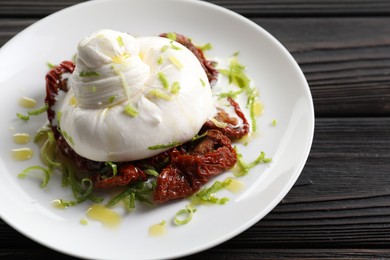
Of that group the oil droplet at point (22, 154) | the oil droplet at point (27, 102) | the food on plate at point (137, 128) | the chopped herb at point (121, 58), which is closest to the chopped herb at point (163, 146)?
the food on plate at point (137, 128)

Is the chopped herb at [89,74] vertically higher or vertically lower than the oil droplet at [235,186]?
higher

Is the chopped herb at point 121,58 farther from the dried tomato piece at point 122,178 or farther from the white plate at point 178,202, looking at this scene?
the white plate at point 178,202

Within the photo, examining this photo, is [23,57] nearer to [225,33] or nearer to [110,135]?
[110,135]

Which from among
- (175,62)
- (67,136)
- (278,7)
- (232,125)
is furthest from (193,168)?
(278,7)

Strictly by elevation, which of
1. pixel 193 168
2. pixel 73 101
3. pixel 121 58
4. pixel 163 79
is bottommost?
pixel 193 168

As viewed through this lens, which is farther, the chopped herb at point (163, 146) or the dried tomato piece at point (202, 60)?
the dried tomato piece at point (202, 60)

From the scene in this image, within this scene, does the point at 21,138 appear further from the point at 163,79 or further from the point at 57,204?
the point at 163,79

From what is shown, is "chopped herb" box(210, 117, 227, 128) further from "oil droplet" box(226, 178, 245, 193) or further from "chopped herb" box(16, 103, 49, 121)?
"chopped herb" box(16, 103, 49, 121)
